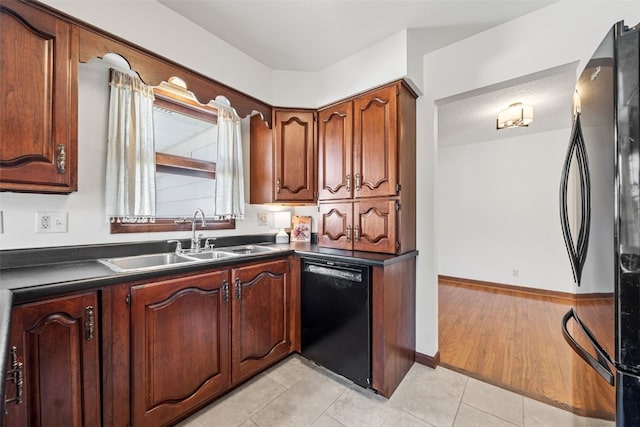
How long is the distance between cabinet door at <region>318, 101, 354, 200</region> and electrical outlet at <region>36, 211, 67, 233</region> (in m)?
1.74

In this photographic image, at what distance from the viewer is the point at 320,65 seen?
92.2 inches

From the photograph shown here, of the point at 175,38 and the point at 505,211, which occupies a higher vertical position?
the point at 175,38

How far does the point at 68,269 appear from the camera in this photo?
1.28m

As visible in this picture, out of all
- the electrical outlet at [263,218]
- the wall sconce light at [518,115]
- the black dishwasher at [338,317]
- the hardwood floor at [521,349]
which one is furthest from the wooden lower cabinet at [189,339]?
the wall sconce light at [518,115]

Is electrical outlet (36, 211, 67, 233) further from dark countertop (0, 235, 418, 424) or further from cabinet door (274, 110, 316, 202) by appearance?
cabinet door (274, 110, 316, 202)

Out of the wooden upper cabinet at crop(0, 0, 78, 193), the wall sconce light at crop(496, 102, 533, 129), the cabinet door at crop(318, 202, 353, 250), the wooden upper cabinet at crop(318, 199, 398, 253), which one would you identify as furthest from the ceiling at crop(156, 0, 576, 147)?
the cabinet door at crop(318, 202, 353, 250)

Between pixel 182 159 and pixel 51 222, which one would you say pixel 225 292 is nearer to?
pixel 51 222

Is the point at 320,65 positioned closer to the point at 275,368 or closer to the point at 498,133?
the point at 275,368

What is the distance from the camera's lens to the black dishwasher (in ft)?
5.59

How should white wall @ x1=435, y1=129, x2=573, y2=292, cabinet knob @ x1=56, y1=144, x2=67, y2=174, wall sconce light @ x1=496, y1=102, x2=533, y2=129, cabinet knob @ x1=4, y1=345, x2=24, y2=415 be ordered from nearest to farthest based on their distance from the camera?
1. cabinet knob @ x1=4, y1=345, x2=24, y2=415
2. cabinet knob @ x1=56, y1=144, x2=67, y2=174
3. wall sconce light @ x1=496, y1=102, x2=533, y2=129
4. white wall @ x1=435, y1=129, x2=573, y2=292

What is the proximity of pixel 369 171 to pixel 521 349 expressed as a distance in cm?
212

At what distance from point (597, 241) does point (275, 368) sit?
207cm

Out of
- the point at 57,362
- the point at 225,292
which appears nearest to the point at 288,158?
the point at 225,292

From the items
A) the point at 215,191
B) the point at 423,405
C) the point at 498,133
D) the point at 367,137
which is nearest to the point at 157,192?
the point at 215,191
